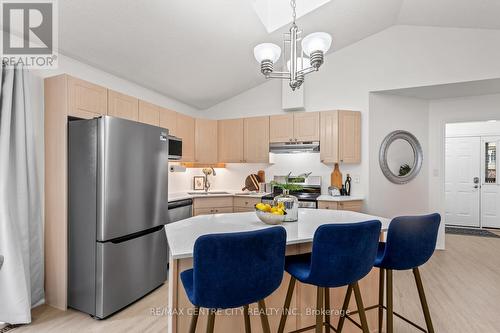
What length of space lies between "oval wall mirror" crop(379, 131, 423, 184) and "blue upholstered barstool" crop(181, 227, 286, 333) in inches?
136

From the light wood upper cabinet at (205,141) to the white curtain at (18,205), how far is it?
89.1 inches

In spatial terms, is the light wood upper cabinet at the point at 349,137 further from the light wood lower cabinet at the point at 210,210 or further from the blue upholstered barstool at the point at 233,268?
the blue upholstered barstool at the point at 233,268

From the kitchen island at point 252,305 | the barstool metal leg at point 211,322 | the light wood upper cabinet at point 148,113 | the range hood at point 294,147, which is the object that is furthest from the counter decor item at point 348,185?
the barstool metal leg at point 211,322

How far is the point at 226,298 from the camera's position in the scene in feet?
3.82

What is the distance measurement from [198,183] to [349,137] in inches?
103

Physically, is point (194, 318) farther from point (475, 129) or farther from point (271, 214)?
point (475, 129)

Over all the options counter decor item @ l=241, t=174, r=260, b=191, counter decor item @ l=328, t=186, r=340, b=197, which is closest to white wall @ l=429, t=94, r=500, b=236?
counter decor item @ l=328, t=186, r=340, b=197

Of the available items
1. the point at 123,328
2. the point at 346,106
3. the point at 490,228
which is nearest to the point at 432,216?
the point at 123,328

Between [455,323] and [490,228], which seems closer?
[455,323]

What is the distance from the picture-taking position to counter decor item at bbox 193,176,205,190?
4.61m

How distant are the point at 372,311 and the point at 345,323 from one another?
275mm

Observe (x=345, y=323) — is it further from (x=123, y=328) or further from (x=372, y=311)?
(x=123, y=328)

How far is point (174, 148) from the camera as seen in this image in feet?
11.7

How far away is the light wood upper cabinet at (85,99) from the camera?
237cm
